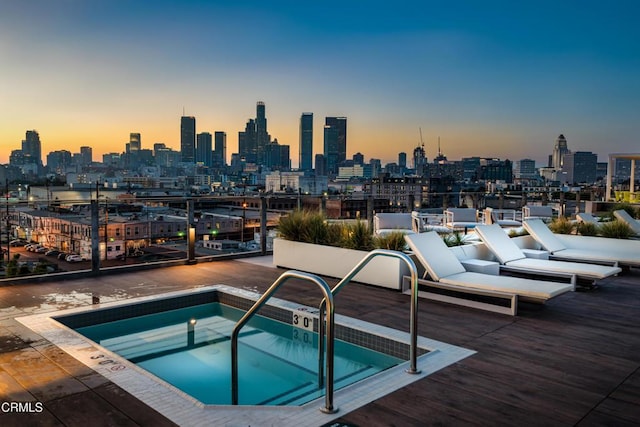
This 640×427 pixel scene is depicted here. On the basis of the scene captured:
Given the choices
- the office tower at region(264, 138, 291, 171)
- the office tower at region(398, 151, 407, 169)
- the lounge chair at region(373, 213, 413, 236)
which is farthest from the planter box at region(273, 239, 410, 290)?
the office tower at region(264, 138, 291, 171)

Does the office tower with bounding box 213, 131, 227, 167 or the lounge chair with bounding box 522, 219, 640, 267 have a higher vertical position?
the office tower with bounding box 213, 131, 227, 167

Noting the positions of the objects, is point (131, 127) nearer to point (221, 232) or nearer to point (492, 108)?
point (492, 108)

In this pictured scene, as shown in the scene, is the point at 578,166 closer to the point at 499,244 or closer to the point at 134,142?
the point at 134,142

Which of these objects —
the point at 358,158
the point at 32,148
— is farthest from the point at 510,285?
the point at 358,158

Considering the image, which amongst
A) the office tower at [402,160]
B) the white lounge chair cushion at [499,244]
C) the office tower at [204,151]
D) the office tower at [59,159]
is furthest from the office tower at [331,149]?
the white lounge chair cushion at [499,244]

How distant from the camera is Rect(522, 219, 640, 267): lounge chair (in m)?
7.23

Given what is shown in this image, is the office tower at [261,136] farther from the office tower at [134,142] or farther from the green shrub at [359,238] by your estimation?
the green shrub at [359,238]

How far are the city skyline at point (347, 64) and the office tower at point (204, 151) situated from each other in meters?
29.6

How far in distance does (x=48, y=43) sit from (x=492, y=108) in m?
19.6

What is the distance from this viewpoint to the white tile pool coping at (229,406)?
8.98 feet

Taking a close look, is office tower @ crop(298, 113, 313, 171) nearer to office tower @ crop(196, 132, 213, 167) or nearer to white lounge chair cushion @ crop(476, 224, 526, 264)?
office tower @ crop(196, 132, 213, 167)

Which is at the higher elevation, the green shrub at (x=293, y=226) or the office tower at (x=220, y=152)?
the office tower at (x=220, y=152)

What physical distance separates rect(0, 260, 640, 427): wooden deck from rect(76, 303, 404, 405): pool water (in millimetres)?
489

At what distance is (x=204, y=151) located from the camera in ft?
209
